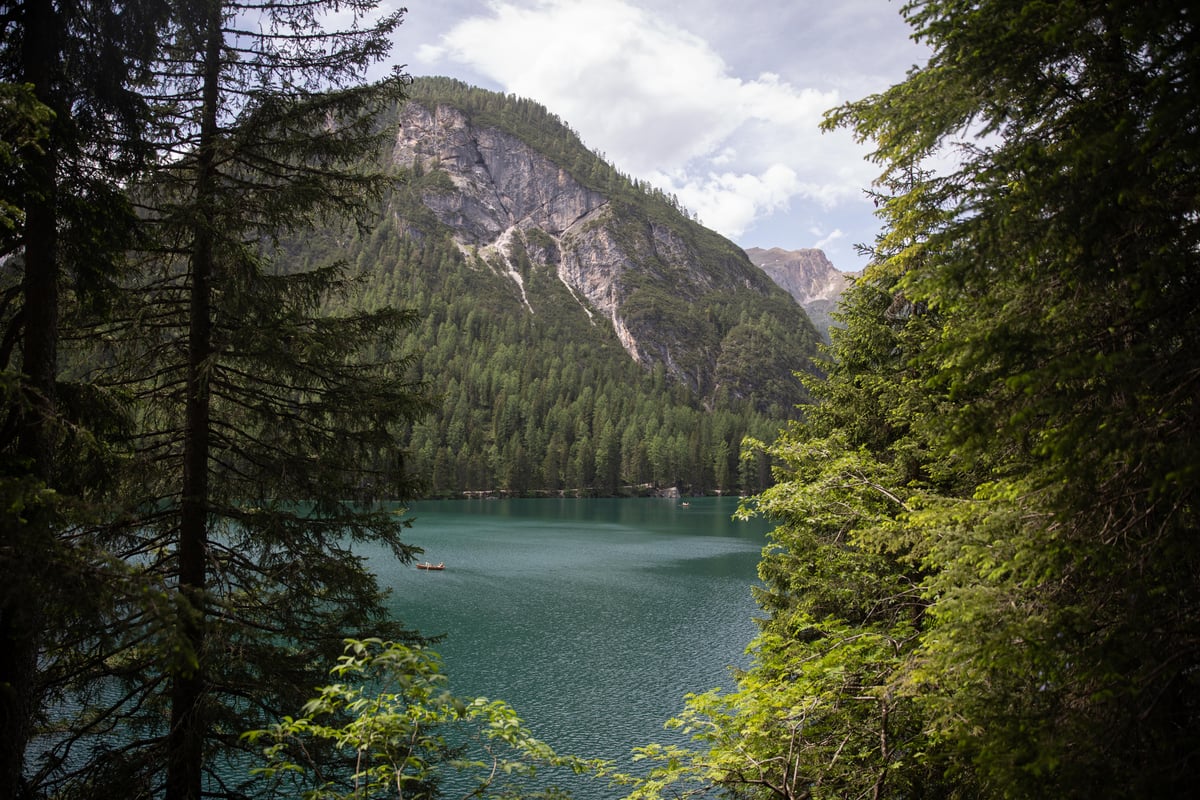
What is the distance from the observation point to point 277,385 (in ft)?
23.7

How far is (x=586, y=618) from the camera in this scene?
29328 mm

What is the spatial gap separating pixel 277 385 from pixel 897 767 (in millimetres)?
7452

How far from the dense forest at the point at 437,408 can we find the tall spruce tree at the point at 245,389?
0.05 m

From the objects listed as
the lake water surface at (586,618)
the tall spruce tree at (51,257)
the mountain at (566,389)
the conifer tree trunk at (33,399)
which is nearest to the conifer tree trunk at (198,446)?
the tall spruce tree at (51,257)

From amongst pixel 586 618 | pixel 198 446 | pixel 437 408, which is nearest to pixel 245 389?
pixel 198 446

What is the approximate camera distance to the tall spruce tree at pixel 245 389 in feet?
20.8

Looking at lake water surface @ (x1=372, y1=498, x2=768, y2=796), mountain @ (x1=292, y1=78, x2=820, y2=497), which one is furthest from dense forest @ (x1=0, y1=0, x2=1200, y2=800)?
mountain @ (x1=292, y1=78, x2=820, y2=497)

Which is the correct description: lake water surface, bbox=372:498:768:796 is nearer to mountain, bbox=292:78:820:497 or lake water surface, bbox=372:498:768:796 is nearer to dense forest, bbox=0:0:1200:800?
dense forest, bbox=0:0:1200:800

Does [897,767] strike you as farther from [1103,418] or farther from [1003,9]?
[1003,9]

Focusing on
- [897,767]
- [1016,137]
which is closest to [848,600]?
[897,767]

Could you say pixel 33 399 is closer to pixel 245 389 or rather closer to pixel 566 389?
pixel 245 389

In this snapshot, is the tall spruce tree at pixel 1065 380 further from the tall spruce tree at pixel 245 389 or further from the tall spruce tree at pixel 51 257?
the tall spruce tree at pixel 245 389

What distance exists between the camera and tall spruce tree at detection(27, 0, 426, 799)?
633cm

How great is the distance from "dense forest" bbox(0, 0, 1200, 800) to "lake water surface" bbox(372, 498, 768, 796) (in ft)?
33.5
